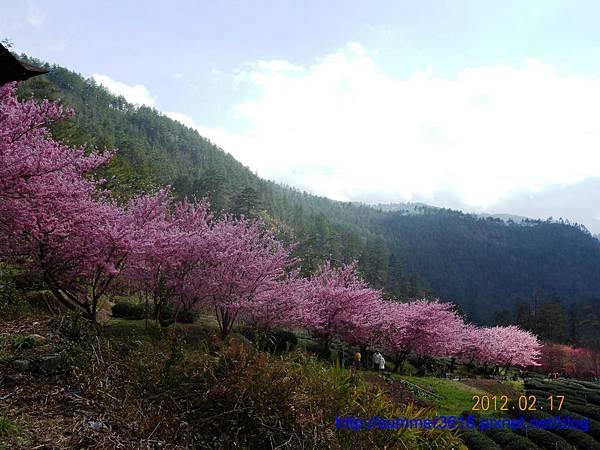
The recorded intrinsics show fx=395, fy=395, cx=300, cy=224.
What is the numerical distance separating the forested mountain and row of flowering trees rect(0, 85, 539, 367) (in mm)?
23948

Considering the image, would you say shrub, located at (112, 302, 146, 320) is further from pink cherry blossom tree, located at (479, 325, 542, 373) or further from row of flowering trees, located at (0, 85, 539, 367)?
pink cherry blossom tree, located at (479, 325, 542, 373)

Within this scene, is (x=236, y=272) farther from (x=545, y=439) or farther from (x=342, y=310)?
(x=545, y=439)

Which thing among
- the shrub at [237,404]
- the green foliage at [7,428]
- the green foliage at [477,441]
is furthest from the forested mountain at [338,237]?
the green foliage at [7,428]

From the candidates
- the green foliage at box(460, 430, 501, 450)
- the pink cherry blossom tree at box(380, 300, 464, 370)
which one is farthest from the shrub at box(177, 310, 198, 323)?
the green foliage at box(460, 430, 501, 450)

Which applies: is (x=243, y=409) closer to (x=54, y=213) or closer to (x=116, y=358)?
(x=116, y=358)

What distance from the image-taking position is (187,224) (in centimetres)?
1414

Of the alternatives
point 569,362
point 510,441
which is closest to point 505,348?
point 569,362

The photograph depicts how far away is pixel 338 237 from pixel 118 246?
7011 cm

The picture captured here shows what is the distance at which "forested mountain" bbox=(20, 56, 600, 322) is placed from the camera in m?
61.0

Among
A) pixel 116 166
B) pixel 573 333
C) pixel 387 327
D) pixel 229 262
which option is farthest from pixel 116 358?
pixel 573 333

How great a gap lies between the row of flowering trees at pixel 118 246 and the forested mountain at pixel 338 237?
23.9m

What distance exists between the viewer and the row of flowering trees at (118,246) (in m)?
7.84

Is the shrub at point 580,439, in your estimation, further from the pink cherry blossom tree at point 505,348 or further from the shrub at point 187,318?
the pink cherry blossom tree at point 505,348

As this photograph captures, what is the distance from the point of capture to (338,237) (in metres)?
78.6
